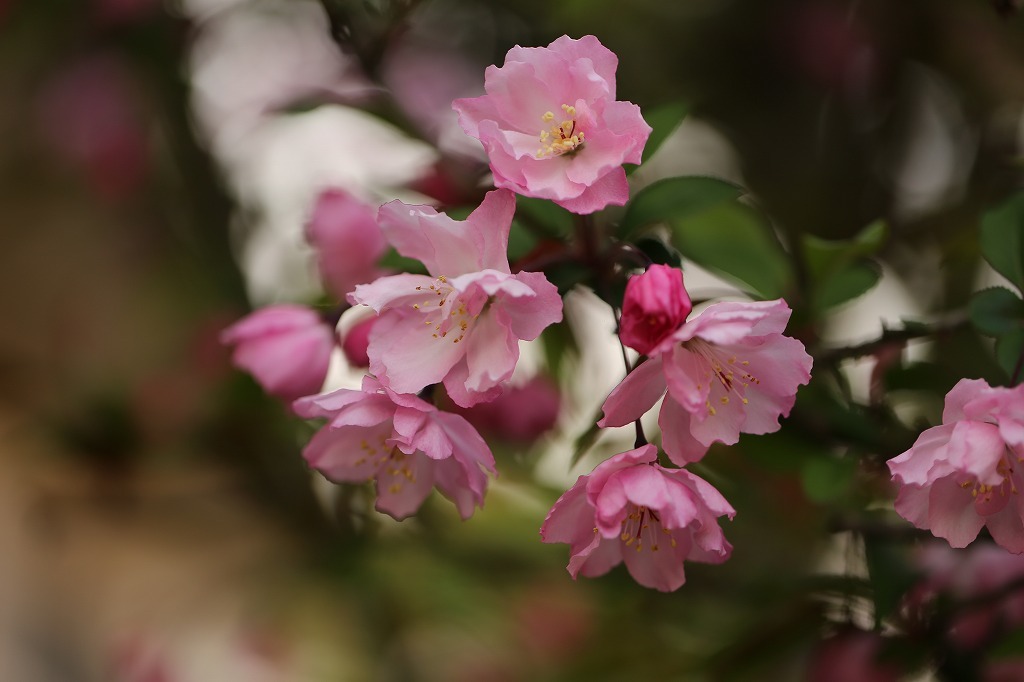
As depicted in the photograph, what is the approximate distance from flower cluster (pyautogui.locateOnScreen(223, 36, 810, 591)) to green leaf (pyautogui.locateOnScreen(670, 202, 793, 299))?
12 centimetres

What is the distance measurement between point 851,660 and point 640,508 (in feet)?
1.13

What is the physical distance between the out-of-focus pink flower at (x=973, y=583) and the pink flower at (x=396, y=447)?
37 centimetres

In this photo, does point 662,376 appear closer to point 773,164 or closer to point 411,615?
point 411,615

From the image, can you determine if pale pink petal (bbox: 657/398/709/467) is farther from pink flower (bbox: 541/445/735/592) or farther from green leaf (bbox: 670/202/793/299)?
green leaf (bbox: 670/202/793/299)

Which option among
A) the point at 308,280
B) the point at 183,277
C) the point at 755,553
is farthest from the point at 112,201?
the point at 755,553

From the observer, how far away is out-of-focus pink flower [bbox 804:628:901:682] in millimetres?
659

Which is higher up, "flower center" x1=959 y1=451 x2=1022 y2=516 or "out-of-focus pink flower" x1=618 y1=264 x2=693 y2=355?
"out-of-focus pink flower" x1=618 y1=264 x2=693 y2=355

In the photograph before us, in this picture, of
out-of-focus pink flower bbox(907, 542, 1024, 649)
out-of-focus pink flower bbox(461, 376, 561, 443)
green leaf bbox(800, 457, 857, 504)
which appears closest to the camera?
green leaf bbox(800, 457, 857, 504)

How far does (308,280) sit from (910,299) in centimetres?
70

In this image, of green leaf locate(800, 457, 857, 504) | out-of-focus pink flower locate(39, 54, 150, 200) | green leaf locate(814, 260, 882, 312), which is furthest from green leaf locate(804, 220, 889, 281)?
out-of-focus pink flower locate(39, 54, 150, 200)

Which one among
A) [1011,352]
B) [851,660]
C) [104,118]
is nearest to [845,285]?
[1011,352]

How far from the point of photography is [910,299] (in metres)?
1.03

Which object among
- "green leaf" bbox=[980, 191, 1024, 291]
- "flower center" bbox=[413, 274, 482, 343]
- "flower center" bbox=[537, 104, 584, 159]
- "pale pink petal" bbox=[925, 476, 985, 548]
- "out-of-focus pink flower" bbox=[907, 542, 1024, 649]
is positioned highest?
"flower center" bbox=[537, 104, 584, 159]

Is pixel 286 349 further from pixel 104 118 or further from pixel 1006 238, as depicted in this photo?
pixel 104 118
